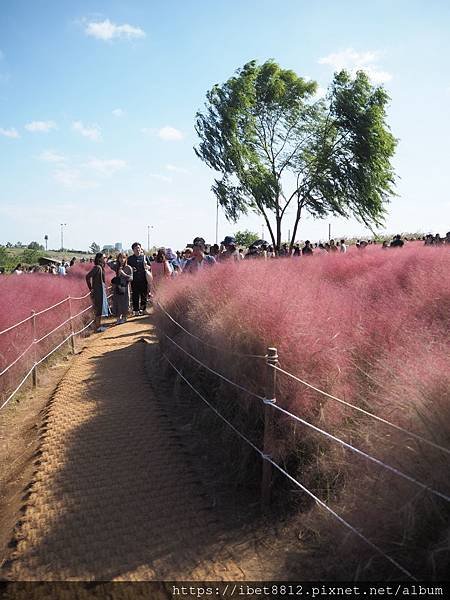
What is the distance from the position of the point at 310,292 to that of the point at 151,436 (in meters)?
2.17

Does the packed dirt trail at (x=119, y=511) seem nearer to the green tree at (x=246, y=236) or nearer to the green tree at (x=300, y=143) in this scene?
the green tree at (x=300, y=143)

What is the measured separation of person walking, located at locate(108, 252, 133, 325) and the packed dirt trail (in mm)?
5171

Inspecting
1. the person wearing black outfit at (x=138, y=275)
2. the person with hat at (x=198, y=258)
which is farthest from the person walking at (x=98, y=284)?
the person with hat at (x=198, y=258)

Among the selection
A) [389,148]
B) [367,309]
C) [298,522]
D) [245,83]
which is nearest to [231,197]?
[245,83]

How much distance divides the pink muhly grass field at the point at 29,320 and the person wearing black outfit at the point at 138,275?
119 centimetres

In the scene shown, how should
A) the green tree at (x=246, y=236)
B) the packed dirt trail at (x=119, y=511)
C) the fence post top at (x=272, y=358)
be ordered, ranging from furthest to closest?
1. the green tree at (x=246, y=236)
2. the fence post top at (x=272, y=358)
3. the packed dirt trail at (x=119, y=511)

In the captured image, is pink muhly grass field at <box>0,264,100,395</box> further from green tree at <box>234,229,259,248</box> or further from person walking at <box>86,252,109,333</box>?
green tree at <box>234,229,259,248</box>

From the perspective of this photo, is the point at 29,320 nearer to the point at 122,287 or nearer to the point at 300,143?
the point at 122,287

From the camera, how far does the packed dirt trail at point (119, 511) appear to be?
114 inches

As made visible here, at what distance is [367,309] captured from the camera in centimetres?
464

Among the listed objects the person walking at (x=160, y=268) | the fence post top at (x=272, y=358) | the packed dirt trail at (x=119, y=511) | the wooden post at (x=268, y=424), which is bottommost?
the packed dirt trail at (x=119, y=511)

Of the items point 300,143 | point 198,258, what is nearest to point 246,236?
point 300,143

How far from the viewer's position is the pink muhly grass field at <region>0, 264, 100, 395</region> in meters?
Answer: 6.23

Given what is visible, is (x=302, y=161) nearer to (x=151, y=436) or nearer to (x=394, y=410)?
(x=151, y=436)
